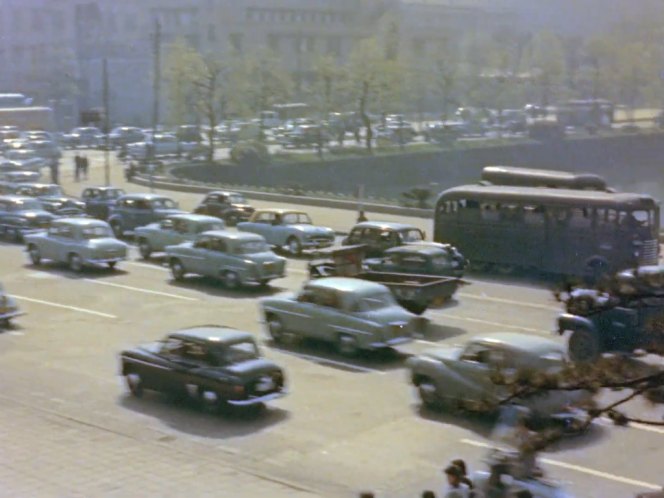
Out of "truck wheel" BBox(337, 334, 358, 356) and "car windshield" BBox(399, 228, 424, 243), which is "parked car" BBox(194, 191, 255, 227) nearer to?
"car windshield" BBox(399, 228, 424, 243)

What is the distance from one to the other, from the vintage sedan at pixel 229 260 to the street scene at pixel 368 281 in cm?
5

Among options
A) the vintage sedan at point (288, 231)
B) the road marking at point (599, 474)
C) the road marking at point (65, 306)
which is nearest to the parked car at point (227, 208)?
the vintage sedan at point (288, 231)

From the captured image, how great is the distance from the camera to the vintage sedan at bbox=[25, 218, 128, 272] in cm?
2155

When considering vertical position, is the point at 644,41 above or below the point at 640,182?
above

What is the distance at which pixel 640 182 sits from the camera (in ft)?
152

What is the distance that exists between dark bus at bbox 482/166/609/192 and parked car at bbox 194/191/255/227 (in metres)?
6.57

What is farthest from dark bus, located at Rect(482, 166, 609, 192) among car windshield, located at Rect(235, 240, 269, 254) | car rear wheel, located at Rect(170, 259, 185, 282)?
car rear wheel, located at Rect(170, 259, 185, 282)

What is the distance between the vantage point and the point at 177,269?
20594mm

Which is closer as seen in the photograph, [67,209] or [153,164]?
[67,209]

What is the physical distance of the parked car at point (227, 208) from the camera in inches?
1164

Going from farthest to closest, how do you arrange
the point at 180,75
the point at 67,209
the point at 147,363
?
1. the point at 180,75
2. the point at 67,209
3. the point at 147,363

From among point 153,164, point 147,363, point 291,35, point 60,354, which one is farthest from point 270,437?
point 291,35

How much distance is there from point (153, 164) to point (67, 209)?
16928 millimetres

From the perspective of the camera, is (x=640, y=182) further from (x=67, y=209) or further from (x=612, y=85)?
(x=67, y=209)
